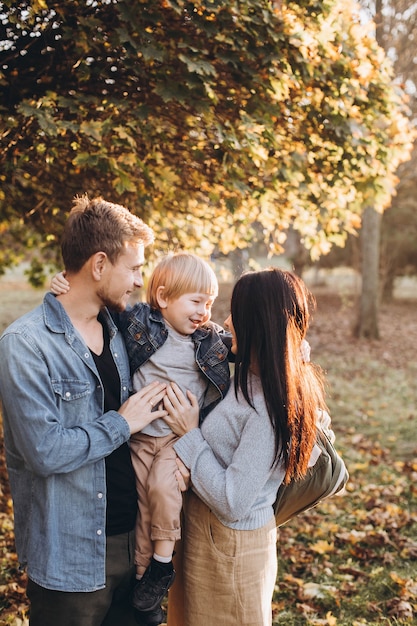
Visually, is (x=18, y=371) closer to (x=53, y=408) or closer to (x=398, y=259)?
(x=53, y=408)

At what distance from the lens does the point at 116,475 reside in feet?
8.38

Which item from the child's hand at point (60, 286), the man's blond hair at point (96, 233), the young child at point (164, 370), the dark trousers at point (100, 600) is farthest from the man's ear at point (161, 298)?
the dark trousers at point (100, 600)

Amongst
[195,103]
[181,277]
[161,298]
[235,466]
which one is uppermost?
[195,103]

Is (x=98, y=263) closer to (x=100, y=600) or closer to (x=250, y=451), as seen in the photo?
(x=250, y=451)

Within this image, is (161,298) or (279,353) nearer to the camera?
(279,353)

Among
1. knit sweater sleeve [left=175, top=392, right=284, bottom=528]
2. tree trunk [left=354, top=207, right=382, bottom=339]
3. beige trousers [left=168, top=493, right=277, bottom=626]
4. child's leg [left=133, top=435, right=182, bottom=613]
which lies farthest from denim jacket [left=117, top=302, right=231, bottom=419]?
tree trunk [left=354, top=207, right=382, bottom=339]

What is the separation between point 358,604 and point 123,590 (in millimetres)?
2212

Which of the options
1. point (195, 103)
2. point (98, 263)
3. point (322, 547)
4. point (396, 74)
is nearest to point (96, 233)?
point (98, 263)

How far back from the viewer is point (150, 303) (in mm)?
2918

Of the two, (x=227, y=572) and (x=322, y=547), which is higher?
(x=227, y=572)

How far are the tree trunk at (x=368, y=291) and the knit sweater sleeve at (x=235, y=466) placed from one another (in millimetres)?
13474

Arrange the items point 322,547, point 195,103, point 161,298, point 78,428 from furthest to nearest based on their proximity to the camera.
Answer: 1. point 322,547
2. point 195,103
3. point 161,298
4. point 78,428

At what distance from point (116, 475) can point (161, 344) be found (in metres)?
0.61

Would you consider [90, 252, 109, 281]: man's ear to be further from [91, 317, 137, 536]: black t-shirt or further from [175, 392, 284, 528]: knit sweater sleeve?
[175, 392, 284, 528]: knit sweater sleeve
